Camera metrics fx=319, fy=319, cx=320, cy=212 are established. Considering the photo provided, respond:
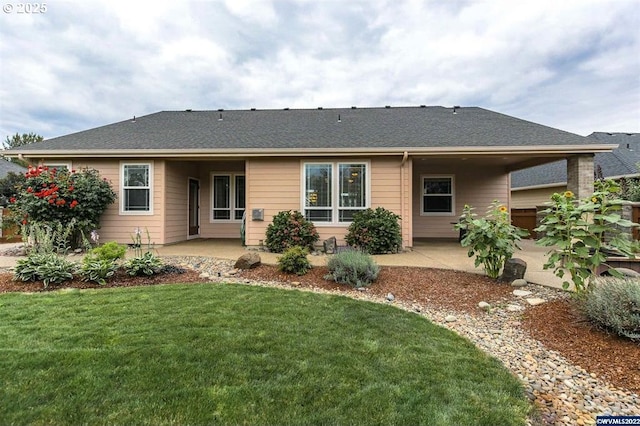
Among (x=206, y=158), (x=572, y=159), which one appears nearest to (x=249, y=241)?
(x=206, y=158)

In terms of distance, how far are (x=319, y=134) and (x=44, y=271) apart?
699 cm

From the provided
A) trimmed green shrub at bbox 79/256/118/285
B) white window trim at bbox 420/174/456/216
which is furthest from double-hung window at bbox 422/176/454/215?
trimmed green shrub at bbox 79/256/118/285

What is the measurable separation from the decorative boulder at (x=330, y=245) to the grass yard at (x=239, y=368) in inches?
165

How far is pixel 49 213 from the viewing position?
25.6 feet

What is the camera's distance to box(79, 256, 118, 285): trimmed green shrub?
494cm

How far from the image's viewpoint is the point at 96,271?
4.97 metres

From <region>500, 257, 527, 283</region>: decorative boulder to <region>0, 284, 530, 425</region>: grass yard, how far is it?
2381 millimetres

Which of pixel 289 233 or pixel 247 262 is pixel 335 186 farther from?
pixel 247 262

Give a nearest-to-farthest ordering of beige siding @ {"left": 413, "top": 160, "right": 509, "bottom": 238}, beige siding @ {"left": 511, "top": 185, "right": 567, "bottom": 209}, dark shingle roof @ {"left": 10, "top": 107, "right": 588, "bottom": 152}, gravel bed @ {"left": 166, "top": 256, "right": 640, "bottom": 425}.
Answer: gravel bed @ {"left": 166, "top": 256, "right": 640, "bottom": 425} < dark shingle roof @ {"left": 10, "top": 107, "right": 588, "bottom": 152} < beige siding @ {"left": 413, "top": 160, "right": 509, "bottom": 238} < beige siding @ {"left": 511, "top": 185, "right": 567, "bottom": 209}

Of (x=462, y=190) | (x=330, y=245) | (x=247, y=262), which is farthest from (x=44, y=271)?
(x=462, y=190)

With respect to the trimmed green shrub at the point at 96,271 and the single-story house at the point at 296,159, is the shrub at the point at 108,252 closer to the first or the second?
the trimmed green shrub at the point at 96,271

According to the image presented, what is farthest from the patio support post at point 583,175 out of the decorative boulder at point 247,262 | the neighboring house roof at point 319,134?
the decorative boulder at point 247,262

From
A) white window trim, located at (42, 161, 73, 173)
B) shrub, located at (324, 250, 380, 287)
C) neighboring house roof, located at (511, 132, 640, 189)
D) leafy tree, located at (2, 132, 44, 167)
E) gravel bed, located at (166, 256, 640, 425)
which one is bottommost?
gravel bed, located at (166, 256, 640, 425)

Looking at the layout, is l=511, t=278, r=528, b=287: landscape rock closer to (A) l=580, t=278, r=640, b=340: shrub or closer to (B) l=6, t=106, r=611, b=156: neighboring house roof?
(A) l=580, t=278, r=640, b=340: shrub
